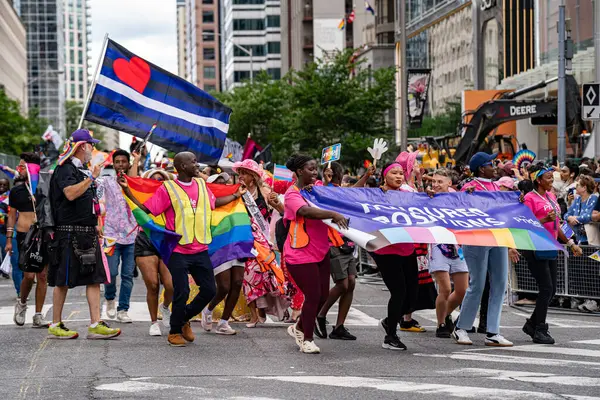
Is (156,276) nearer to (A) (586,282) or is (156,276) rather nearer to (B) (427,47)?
(A) (586,282)

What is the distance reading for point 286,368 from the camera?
9305mm

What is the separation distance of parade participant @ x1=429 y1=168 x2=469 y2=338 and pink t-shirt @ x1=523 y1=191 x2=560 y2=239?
830 mm

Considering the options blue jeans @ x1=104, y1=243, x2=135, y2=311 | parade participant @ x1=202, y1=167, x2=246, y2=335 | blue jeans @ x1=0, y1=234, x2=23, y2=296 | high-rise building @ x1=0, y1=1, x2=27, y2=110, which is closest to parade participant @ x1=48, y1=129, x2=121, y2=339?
parade participant @ x1=202, y1=167, x2=246, y2=335

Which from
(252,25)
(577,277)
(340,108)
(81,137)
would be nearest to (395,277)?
(81,137)

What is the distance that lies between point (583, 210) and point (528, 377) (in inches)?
259

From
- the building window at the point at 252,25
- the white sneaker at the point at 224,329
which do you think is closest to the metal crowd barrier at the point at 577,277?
the white sneaker at the point at 224,329

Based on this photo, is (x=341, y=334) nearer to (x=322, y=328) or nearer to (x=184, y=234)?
(x=322, y=328)

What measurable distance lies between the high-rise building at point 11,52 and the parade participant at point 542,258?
96.6 meters

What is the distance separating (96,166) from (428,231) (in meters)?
3.21

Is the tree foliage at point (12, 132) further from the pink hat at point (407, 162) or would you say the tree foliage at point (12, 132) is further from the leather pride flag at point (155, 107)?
the pink hat at point (407, 162)

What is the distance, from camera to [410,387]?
8.30m

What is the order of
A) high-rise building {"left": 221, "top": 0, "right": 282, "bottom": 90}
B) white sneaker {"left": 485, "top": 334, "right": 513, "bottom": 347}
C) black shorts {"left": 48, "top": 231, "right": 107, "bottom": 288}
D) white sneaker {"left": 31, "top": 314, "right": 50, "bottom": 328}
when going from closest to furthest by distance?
white sneaker {"left": 485, "top": 334, "right": 513, "bottom": 347}
black shorts {"left": 48, "top": 231, "right": 107, "bottom": 288}
white sneaker {"left": 31, "top": 314, "right": 50, "bottom": 328}
high-rise building {"left": 221, "top": 0, "right": 282, "bottom": 90}

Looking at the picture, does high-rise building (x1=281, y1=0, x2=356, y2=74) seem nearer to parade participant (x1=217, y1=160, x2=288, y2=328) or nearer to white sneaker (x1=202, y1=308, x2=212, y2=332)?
parade participant (x1=217, y1=160, x2=288, y2=328)

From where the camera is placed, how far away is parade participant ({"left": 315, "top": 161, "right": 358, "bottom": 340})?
38.4 feet
